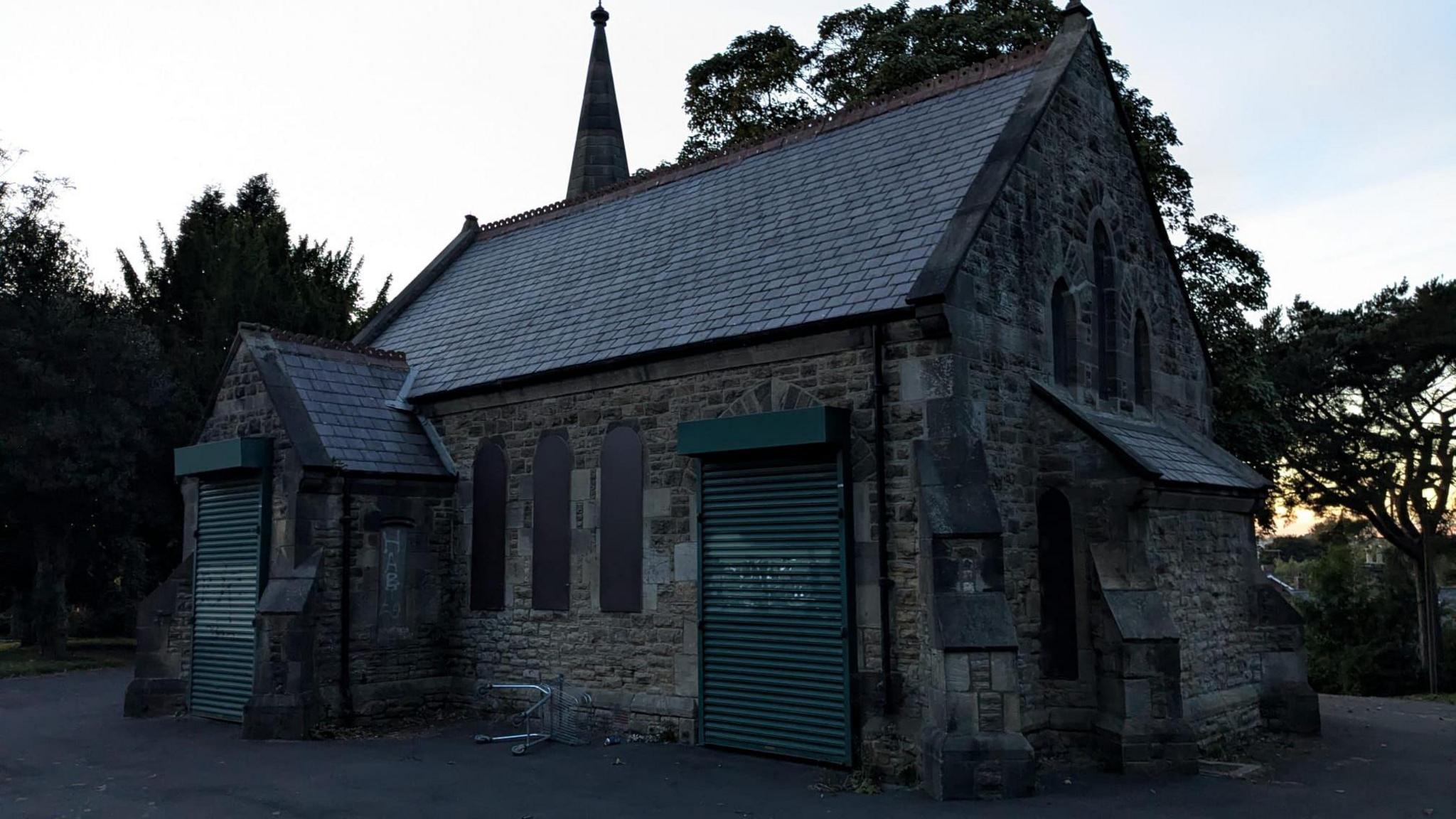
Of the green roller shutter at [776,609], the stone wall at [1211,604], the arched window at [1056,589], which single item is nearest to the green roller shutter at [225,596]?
the green roller shutter at [776,609]

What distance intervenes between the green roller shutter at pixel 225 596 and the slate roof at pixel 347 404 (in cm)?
125

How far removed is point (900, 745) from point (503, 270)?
1256 centimetres

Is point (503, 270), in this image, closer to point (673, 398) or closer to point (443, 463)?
point (443, 463)

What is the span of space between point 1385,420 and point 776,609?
26.4 meters

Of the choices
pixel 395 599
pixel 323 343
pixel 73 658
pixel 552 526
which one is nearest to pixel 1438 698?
pixel 552 526

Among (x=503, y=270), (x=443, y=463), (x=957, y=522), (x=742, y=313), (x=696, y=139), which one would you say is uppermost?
(x=696, y=139)

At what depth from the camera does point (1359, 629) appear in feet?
106

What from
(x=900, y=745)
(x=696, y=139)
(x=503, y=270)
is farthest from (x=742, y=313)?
(x=696, y=139)

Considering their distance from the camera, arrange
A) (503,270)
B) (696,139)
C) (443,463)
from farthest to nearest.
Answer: (696,139), (503,270), (443,463)

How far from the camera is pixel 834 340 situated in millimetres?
12305

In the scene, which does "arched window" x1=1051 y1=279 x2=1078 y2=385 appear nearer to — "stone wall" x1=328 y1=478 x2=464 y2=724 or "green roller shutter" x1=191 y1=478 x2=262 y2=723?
"stone wall" x1=328 y1=478 x2=464 y2=724

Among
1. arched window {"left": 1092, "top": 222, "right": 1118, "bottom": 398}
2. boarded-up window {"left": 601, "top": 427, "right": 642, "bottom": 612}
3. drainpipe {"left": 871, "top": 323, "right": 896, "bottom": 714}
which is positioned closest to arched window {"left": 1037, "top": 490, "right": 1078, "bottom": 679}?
drainpipe {"left": 871, "top": 323, "right": 896, "bottom": 714}

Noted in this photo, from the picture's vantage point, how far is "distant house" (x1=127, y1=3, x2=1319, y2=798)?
37.6 feet

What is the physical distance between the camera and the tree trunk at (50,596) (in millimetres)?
27656
